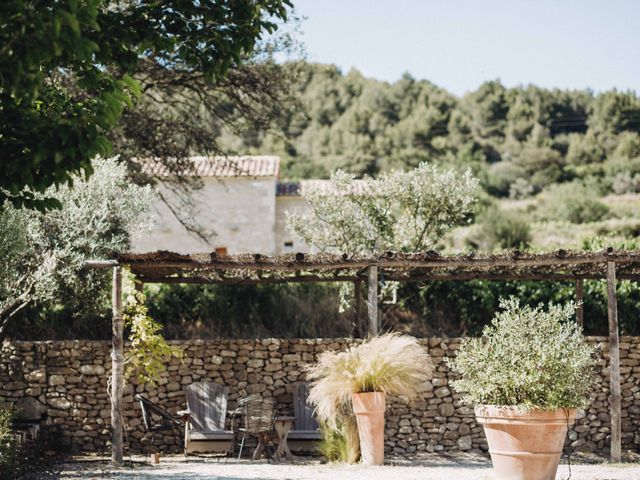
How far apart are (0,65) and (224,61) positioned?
188cm

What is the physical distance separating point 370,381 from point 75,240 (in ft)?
15.5

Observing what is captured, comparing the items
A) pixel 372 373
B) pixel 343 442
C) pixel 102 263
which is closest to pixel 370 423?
pixel 372 373

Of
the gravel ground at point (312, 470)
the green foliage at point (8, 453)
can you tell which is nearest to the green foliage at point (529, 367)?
the gravel ground at point (312, 470)

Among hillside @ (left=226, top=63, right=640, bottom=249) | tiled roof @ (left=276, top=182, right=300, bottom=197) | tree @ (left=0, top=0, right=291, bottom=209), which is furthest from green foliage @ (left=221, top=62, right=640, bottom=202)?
tree @ (left=0, top=0, right=291, bottom=209)

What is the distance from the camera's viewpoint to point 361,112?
43812mm

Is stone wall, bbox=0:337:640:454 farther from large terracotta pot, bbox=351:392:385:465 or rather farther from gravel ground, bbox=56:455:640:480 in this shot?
large terracotta pot, bbox=351:392:385:465

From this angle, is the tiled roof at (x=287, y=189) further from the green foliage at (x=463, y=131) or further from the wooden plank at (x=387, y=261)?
the wooden plank at (x=387, y=261)

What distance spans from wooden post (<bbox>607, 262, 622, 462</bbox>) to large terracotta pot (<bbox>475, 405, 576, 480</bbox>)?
401 cm

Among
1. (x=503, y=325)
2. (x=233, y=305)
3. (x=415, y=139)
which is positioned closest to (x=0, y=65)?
(x=503, y=325)

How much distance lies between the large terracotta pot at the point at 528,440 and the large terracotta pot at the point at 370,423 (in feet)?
8.72

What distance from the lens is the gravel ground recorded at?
8609mm

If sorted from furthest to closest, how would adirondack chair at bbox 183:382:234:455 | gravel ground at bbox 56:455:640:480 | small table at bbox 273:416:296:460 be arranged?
adirondack chair at bbox 183:382:234:455 → small table at bbox 273:416:296:460 → gravel ground at bbox 56:455:640:480

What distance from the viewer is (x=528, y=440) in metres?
6.63

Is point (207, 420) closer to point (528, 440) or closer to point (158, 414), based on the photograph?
point (158, 414)
